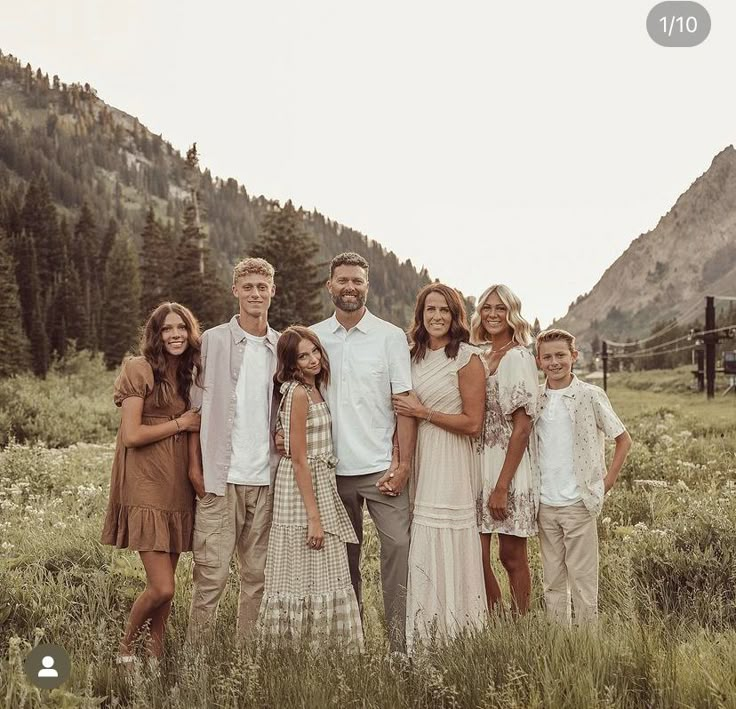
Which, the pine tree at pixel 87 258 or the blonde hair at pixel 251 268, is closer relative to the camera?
the blonde hair at pixel 251 268

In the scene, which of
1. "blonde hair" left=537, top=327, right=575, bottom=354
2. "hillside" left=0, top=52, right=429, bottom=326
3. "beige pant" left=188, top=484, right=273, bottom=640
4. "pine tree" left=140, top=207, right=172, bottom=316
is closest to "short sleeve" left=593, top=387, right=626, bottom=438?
"blonde hair" left=537, top=327, right=575, bottom=354

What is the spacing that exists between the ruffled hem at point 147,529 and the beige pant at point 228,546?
0.38ft

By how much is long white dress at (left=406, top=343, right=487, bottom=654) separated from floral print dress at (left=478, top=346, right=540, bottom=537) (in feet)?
0.48

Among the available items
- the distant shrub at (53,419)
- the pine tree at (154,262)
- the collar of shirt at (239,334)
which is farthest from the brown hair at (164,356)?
the pine tree at (154,262)

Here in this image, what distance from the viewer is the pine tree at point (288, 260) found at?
41.9 m

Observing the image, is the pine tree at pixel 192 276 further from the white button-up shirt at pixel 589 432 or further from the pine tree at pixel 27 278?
the white button-up shirt at pixel 589 432

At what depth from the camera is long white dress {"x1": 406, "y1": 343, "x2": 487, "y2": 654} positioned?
4695 millimetres

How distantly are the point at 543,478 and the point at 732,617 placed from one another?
5.16ft

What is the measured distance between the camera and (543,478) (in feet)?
16.0

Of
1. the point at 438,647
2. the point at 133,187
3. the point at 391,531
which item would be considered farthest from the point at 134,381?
the point at 133,187

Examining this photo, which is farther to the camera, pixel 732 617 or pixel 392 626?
pixel 732 617

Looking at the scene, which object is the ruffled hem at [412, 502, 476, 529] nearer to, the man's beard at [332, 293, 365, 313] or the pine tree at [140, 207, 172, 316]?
the man's beard at [332, 293, 365, 313]

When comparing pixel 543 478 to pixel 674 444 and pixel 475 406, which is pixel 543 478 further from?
pixel 674 444

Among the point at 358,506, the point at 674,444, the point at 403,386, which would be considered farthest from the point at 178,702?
the point at 674,444
